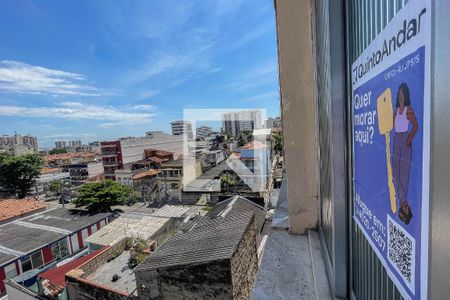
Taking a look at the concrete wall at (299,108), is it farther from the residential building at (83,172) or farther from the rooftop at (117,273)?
the residential building at (83,172)

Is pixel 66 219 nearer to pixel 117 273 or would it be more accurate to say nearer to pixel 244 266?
pixel 117 273

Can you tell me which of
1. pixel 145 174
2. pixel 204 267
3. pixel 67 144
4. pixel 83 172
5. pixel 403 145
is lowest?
pixel 83 172

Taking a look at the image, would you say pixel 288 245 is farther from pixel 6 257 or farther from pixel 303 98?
pixel 6 257

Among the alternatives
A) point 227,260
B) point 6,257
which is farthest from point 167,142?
point 227,260

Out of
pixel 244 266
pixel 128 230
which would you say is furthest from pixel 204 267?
pixel 128 230

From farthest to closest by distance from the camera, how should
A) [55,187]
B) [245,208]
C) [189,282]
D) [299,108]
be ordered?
[55,187], [245,208], [189,282], [299,108]

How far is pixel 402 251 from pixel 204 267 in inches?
165

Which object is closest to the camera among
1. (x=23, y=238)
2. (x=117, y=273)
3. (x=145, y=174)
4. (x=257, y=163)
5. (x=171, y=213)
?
(x=117, y=273)

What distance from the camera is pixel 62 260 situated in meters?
10.6

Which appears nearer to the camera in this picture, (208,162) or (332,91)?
(332,91)

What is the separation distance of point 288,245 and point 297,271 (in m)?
0.26

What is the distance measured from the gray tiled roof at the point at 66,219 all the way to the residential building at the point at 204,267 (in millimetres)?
8841

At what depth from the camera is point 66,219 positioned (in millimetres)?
12797

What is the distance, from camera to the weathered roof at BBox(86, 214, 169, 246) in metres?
9.10
